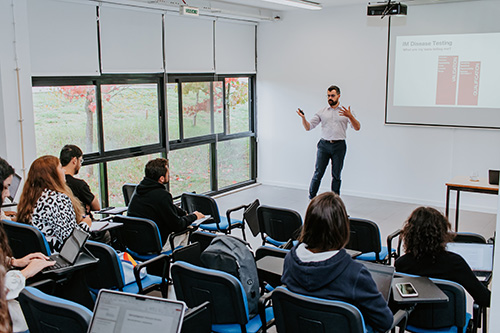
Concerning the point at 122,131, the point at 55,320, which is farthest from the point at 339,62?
Answer: the point at 55,320

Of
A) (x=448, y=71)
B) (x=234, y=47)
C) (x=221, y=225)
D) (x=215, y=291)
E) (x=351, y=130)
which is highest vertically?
(x=234, y=47)

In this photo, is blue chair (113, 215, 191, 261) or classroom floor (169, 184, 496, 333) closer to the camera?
blue chair (113, 215, 191, 261)

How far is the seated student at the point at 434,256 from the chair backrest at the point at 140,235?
78.1 inches

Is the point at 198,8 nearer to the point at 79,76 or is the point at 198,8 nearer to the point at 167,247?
the point at 79,76

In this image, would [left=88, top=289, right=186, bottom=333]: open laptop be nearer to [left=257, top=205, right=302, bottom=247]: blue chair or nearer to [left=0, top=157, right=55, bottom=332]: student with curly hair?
[left=0, top=157, right=55, bottom=332]: student with curly hair

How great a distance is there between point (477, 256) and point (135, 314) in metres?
2.26

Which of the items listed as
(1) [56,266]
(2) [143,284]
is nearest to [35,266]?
(1) [56,266]

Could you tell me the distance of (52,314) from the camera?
237 centimetres

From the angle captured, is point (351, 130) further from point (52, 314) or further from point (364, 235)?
point (52, 314)

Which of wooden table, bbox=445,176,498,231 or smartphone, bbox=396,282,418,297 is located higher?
smartphone, bbox=396,282,418,297

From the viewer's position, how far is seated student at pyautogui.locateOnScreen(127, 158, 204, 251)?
436cm

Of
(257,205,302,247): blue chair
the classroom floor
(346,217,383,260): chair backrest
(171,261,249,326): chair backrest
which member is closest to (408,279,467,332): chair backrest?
(171,261,249,326): chair backrest

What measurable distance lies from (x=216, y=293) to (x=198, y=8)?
471cm

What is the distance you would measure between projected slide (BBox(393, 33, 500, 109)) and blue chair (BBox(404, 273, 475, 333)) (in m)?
4.84
